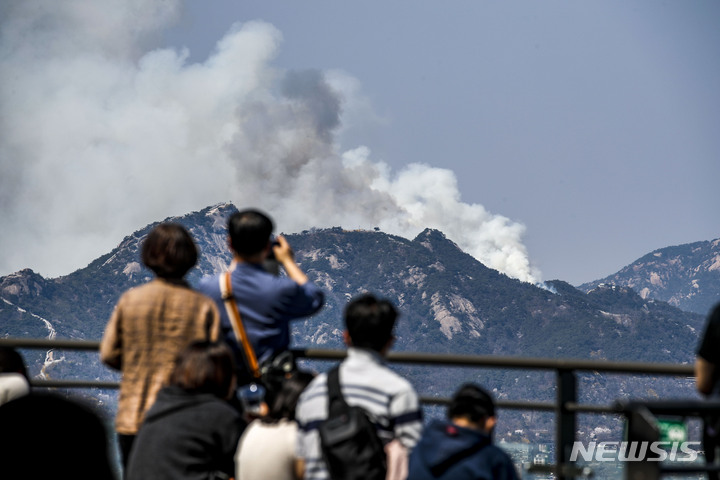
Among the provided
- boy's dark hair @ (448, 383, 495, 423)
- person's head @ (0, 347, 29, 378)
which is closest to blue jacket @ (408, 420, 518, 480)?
boy's dark hair @ (448, 383, 495, 423)

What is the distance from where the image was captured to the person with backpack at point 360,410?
3.88m

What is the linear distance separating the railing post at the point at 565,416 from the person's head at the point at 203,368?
2082 mm

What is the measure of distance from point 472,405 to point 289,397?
97 centimetres

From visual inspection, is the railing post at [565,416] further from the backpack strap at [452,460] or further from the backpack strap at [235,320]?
the backpack strap at [235,320]

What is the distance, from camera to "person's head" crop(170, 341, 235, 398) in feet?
12.8

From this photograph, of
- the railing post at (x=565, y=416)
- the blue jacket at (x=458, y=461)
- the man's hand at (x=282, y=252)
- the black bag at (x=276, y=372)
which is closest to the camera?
the blue jacket at (x=458, y=461)

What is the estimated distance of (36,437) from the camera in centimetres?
152

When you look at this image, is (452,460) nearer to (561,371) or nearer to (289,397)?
(289,397)

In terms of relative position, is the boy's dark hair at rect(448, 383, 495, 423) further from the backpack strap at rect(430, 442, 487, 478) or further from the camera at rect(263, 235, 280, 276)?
the camera at rect(263, 235, 280, 276)

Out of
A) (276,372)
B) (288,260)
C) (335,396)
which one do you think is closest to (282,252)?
(288,260)

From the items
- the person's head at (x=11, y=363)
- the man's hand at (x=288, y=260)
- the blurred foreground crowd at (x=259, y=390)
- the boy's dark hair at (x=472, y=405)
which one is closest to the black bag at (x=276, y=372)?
the blurred foreground crowd at (x=259, y=390)

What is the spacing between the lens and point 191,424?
3859 mm

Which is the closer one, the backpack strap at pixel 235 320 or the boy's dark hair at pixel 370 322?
the boy's dark hair at pixel 370 322

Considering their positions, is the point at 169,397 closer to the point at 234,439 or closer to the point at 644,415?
the point at 234,439
